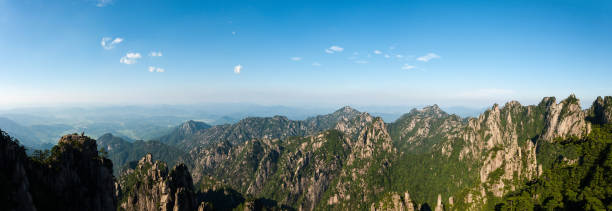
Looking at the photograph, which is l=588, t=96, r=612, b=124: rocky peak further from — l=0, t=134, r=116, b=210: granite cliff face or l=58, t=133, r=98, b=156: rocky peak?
l=58, t=133, r=98, b=156: rocky peak

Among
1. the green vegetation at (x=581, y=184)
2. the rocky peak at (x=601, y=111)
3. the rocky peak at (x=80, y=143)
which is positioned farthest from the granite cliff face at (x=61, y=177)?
the rocky peak at (x=601, y=111)

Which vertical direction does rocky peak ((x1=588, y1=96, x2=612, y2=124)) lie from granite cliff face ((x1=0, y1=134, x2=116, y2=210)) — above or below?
above

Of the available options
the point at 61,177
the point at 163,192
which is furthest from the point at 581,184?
the point at 163,192

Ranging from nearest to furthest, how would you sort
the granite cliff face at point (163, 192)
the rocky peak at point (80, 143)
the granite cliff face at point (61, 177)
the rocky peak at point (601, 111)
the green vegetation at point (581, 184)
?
the granite cliff face at point (61, 177)
the green vegetation at point (581, 184)
the rocky peak at point (80, 143)
the granite cliff face at point (163, 192)
the rocky peak at point (601, 111)

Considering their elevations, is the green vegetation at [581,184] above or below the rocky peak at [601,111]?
below

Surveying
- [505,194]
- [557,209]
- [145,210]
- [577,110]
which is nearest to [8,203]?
[145,210]

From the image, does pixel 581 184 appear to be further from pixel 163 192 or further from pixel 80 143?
pixel 163 192

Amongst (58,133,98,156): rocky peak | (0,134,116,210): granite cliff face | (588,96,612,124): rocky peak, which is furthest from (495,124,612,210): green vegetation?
(58,133,98,156): rocky peak

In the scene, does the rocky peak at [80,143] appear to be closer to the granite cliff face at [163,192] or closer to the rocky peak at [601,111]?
the granite cliff face at [163,192]
